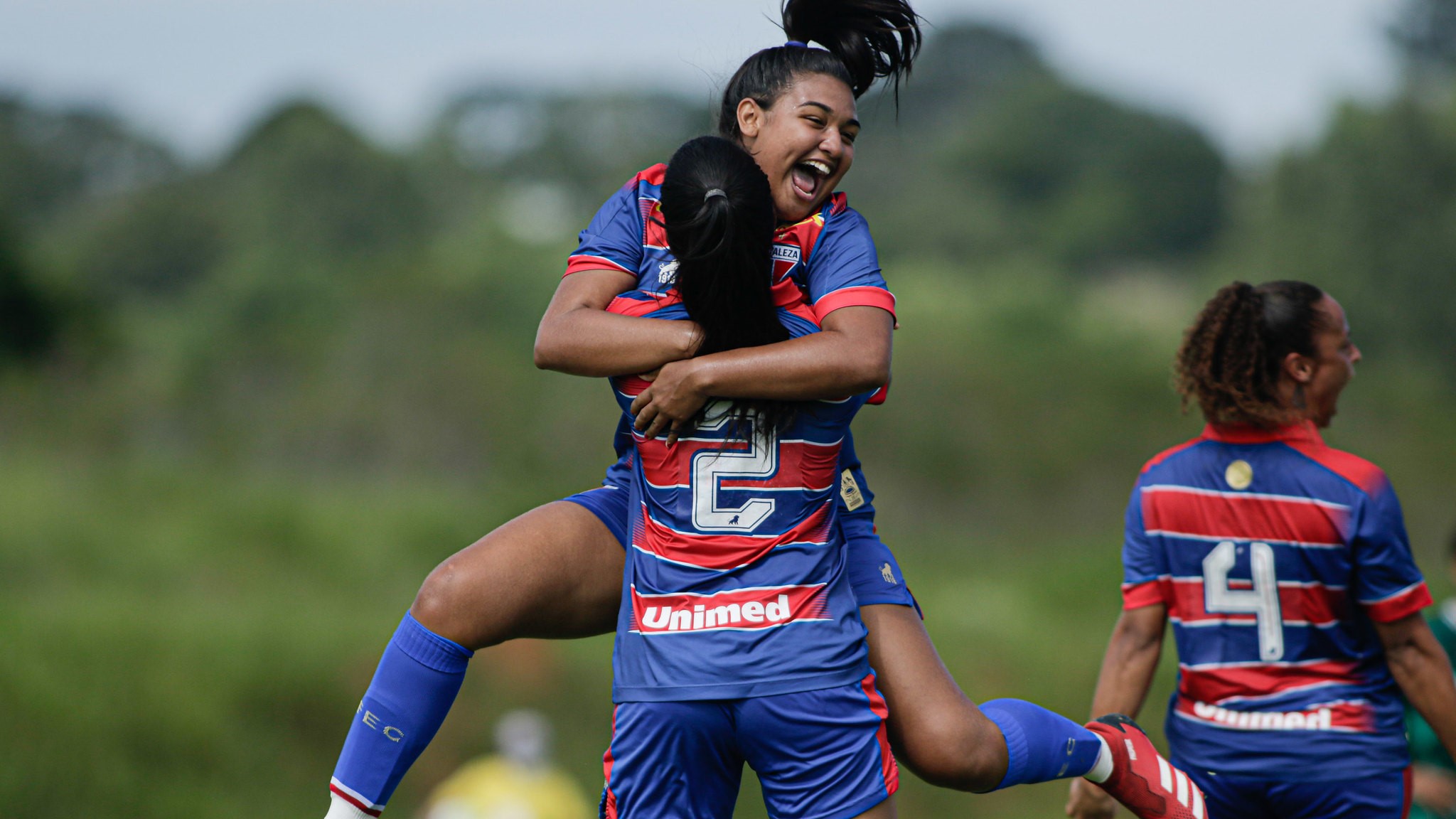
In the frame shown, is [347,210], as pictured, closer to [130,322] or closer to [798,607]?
[130,322]

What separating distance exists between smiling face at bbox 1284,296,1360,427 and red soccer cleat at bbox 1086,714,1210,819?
3.56ft

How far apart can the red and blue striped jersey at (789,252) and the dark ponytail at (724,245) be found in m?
0.16

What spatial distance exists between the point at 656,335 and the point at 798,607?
2.23ft

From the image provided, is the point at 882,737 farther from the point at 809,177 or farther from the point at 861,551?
the point at 809,177

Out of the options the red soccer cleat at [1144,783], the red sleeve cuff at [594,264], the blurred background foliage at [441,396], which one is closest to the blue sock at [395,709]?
the red sleeve cuff at [594,264]

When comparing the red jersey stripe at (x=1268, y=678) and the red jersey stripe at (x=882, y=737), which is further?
the red jersey stripe at (x=1268, y=678)

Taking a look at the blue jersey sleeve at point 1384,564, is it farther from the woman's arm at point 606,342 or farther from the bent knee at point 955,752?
the woman's arm at point 606,342

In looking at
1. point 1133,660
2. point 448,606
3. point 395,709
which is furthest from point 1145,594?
point 395,709

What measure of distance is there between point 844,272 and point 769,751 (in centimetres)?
110

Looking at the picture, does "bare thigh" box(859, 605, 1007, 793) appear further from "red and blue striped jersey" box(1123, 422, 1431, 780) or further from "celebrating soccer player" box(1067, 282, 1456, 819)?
"red and blue striped jersey" box(1123, 422, 1431, 780)

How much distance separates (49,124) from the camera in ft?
121

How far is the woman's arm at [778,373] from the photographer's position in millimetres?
3268

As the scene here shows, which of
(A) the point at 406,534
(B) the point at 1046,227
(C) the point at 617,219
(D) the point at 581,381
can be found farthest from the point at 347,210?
(C) the point at 617,219

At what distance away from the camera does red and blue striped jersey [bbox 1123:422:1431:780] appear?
13.4 feet
